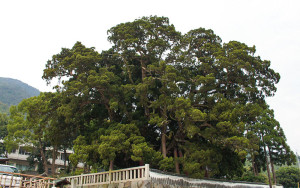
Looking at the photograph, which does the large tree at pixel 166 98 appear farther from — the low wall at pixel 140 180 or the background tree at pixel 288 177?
the background tree at pixel 288 177

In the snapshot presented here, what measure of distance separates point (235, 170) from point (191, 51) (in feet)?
27.0

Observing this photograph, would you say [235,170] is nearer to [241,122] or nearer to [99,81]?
[241,122]

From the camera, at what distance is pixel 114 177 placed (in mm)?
13805

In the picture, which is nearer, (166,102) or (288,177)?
(166,102)

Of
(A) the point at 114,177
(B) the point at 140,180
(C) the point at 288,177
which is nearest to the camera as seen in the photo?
(B) the point at 140,180

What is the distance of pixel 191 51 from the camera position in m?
17.0

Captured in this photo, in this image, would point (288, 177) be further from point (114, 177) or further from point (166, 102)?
point (114, 177)

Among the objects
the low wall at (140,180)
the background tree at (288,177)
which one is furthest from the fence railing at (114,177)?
the background tree at (288,177)

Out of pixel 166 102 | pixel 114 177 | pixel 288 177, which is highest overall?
pixel 166 102

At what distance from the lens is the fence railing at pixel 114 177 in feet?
40.5

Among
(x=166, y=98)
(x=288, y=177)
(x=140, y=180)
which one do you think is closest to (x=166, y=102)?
(x=166, y=98)

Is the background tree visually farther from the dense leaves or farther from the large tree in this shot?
the large tree

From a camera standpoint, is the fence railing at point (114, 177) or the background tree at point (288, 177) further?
the background tree at point (288, 177)

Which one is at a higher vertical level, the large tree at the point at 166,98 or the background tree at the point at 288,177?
the large tree at the point at 166,98
